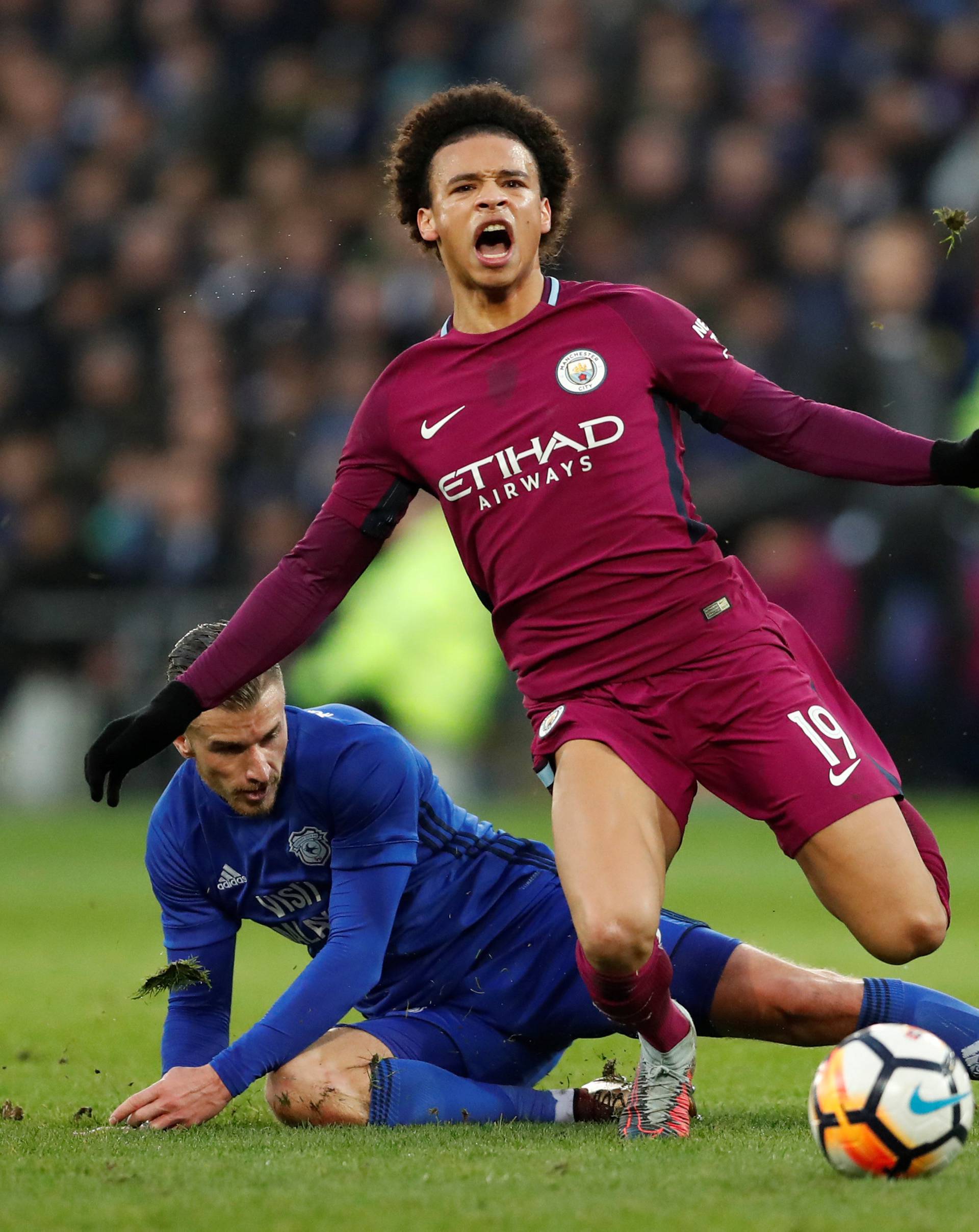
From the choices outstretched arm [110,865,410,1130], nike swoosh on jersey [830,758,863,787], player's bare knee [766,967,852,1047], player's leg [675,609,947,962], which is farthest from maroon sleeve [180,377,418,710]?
player's bare knee [766,967,852,1047]

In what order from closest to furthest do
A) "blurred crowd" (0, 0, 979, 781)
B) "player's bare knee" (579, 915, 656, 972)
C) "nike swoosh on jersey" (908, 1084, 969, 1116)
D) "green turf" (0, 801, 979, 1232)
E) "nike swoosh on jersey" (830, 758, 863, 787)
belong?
"green turf" (0, 801, 979, 1232), "nike swoosh on jersey" (908, 1084, 969, 1116), "player's bare knee" (579, 915, 656, 972), "nike swoosh on jersey" (830, 758, 863, 787), "blurred crowd" (0, 0, 979, 781)

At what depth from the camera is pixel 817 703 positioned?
157 inches

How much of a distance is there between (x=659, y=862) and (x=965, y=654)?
20.6ft

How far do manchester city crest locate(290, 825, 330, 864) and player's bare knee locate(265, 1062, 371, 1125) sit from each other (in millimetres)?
463

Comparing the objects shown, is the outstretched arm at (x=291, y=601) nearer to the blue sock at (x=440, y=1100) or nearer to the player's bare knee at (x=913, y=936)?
the blue sock at (x=440, y=1100)

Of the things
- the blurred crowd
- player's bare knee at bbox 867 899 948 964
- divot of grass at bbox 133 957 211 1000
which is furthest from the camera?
the blurred crowd

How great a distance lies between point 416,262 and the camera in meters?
11.3

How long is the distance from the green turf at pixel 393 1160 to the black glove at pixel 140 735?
0.76 metres

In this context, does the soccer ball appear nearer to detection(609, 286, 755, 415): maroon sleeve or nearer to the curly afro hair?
detection(609, 286, 755, 415): maroon sleeve

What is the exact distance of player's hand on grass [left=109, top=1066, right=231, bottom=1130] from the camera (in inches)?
155

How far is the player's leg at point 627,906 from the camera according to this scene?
3672 millimetres

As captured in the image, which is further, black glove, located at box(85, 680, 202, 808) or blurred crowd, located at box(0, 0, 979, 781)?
blurred crowd, located at box(0, 0, 979, 781)

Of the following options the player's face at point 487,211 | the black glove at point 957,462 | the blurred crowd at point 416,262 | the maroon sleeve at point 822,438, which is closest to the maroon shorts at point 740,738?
the maroon sleeve at point 822,438

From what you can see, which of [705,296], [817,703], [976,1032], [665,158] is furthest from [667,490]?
[665,158]
